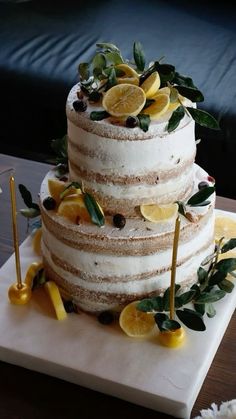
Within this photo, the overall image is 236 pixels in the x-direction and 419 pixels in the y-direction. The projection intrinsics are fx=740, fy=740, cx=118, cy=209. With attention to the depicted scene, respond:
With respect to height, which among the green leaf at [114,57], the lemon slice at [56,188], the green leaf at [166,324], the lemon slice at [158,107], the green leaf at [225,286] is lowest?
the green leaf at [225,286]

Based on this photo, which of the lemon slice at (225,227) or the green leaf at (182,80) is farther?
the lemon slice at (225,227)

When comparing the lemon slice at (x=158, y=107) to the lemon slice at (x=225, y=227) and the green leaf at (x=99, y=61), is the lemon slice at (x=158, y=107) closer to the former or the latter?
the green leaf at (x=99, y=61)

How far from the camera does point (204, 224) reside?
51.4 inches

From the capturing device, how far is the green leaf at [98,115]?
118cm

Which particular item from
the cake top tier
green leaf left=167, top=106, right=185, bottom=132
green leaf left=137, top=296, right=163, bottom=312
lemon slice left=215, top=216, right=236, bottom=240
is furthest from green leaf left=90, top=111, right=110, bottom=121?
lemon slice left=215, top=216, right=236, bottom=240

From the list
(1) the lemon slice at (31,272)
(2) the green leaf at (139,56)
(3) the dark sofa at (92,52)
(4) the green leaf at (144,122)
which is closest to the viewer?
(4) the green leaf at (144,122)

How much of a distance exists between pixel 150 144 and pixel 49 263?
1.10ft

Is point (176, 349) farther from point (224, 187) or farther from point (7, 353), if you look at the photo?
point (224, 187)

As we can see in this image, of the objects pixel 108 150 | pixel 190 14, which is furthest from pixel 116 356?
pixel 190 14

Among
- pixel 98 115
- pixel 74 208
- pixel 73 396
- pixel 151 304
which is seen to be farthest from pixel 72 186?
pixel 73 396

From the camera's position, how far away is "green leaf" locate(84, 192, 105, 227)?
1.22 m

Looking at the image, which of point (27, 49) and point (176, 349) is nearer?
point (176, 349)

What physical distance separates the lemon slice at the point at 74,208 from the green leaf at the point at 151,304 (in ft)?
0.56

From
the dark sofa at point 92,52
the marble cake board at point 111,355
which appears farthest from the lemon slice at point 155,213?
the dark sofa at point 92,52
